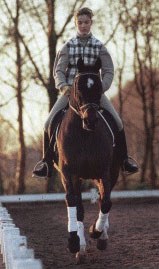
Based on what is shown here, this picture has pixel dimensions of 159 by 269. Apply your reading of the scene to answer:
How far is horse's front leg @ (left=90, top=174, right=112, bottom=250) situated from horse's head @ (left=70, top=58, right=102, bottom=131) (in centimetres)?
103

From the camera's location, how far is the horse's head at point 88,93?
28.8 feet

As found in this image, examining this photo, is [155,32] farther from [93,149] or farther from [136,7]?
[93,149]

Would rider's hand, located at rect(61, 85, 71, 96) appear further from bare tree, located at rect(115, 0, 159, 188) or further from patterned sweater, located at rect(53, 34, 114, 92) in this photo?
bare tree, located at rect(115, 0, 159, 188)

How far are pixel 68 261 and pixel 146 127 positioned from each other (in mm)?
23609

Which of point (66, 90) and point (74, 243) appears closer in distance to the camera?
point (74, 243)

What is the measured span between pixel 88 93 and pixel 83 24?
1.37 metres

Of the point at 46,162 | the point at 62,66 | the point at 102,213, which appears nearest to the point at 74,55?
the point at 62,66

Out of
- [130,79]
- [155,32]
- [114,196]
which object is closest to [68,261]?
[114,196]

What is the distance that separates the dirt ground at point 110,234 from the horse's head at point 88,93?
1.72 m

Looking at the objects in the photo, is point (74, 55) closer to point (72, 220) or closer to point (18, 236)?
point (72, 220)

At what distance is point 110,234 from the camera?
13445mm

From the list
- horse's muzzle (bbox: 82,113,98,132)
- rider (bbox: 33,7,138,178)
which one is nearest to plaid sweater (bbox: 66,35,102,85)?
rider (bbox: 33,7,138,178)

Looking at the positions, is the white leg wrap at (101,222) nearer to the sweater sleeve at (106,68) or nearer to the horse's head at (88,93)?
the horse's head at (88,93)

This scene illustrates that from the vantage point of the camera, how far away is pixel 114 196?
22.8 m
